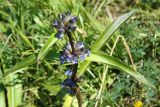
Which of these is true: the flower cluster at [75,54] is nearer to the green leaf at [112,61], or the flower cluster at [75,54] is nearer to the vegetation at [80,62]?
the green leaf at [112,61]

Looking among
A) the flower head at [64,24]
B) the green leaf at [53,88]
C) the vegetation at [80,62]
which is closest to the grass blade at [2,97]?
the vegetation at [80,62]

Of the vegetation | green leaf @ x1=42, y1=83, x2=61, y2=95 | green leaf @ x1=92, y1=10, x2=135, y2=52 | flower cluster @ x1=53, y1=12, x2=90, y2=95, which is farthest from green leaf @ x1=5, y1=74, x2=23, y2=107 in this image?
green leaf @ x1=92, y1=10, x2=135, y2=52

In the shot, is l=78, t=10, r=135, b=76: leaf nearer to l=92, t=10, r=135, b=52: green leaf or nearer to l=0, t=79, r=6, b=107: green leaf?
l=92, t=10, r=135, b=52: green leaf

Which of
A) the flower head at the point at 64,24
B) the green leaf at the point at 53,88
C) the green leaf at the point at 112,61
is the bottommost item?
the green leaf at the point at 53,88

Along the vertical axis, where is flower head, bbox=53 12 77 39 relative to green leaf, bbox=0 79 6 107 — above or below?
above

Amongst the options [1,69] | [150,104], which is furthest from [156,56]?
[1,69]

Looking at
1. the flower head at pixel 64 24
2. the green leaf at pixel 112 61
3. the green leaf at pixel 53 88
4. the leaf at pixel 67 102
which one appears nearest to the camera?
the flower head at pixel 64 24

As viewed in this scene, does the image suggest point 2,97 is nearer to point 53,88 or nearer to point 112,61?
point 53,88
